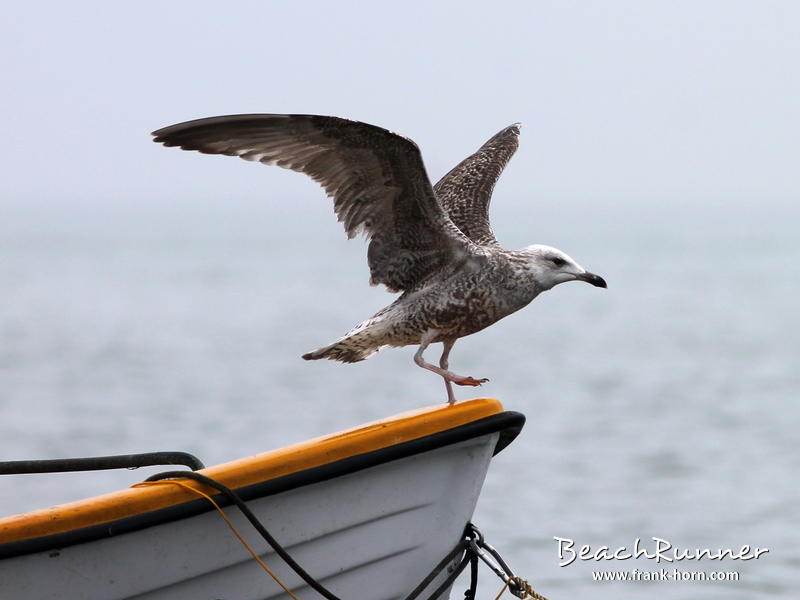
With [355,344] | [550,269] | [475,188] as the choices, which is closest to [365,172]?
[355,344]

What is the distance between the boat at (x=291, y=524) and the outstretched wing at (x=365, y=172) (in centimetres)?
130

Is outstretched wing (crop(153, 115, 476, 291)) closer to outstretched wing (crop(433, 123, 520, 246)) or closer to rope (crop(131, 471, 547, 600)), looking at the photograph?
outstretched wing (crop(433, 123, 520, 246))

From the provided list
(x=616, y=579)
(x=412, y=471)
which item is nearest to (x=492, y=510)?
(x=616, y=579)

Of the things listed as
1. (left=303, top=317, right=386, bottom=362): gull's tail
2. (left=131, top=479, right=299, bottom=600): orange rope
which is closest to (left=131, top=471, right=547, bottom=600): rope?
(left=131, top=479, right=299, bottom=600): orange rope

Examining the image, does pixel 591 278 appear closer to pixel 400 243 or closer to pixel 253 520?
pixel 400 243

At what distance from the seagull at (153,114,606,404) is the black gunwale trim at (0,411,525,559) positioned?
28.3 inches

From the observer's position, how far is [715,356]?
2656cm

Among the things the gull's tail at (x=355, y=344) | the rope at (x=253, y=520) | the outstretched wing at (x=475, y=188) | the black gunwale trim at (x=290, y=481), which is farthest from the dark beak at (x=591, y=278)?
the rope at (x=253, y=520)

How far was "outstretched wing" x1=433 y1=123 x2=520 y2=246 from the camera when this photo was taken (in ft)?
21.0

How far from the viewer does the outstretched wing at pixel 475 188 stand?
252 inches

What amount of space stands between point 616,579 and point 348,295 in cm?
3101

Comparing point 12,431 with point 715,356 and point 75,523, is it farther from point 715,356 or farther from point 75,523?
point 715,356

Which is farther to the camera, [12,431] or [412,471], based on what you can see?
[12,431]

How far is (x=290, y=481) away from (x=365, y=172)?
1.76 metres
